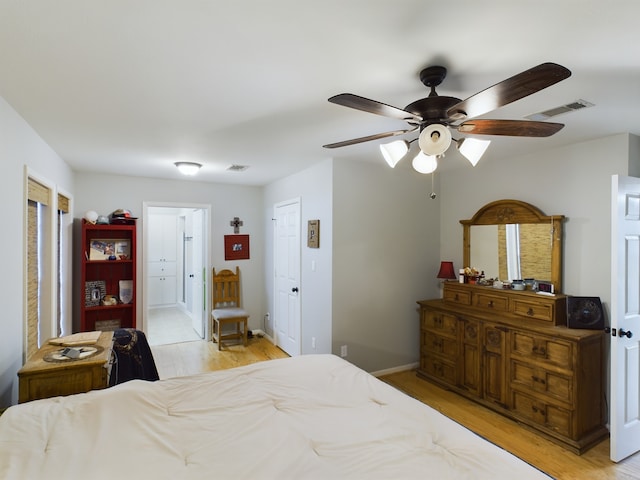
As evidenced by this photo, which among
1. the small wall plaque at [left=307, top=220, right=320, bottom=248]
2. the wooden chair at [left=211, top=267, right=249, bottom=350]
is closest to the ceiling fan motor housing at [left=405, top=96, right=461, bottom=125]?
the small wall plaque at [left=307, top=220, right=320, bottom=248]

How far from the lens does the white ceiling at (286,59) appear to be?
4.17 ft

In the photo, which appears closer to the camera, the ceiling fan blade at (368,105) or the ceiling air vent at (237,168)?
the ceiling fan blade at (368,105)

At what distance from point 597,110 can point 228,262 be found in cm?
460

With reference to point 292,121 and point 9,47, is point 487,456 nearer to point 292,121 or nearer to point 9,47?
point 292,121

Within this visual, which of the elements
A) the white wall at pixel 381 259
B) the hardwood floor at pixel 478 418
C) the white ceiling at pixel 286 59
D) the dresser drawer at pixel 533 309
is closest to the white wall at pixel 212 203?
the hardwood floor at pixel 478 418

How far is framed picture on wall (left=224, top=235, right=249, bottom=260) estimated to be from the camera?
17.3 ft

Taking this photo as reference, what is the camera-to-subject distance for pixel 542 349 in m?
2.75

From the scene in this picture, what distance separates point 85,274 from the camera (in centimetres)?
420

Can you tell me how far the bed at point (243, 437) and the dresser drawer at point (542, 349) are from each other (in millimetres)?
1578

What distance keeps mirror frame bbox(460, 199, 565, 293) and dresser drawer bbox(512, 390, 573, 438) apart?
977 mm

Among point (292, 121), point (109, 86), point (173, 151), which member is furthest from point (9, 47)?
point (173, 151)

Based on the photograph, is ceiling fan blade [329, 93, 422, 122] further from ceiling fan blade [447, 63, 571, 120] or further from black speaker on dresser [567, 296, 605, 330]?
black speaker on dresser [567, 296, 605, 330]

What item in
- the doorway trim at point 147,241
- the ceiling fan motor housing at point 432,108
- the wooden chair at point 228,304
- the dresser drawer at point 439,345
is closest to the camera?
the ceiling fan motor housing at point 432,108

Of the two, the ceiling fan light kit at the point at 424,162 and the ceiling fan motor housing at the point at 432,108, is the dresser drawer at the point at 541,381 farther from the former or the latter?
the ceiling fan motor housing at the point at 432,108
